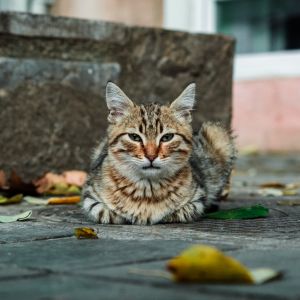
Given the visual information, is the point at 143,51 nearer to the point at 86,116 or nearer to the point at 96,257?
the point at 86,116

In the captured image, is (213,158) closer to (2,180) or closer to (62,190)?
(62,190)

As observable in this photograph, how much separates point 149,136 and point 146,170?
0.58 ft

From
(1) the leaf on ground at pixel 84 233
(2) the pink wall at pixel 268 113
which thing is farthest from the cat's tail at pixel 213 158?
(2) the pink wall at pixel 268 113

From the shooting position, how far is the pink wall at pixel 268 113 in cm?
991

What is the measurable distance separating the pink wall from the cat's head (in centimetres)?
536

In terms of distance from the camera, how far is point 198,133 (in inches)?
222

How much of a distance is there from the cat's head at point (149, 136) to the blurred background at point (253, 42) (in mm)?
5249

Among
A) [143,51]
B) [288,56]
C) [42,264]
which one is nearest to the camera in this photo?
[42,264]

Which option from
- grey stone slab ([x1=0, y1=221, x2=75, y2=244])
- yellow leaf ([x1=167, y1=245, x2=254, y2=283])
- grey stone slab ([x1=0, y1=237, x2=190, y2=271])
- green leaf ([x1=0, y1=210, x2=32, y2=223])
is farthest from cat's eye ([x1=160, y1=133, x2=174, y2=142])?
yellow leaf ([x1=167, y1=245, x2=254, y2=283])

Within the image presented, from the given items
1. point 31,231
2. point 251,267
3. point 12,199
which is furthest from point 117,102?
point 251,267

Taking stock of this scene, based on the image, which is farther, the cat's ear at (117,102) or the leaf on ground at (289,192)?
the leaf on ground at (289,192)

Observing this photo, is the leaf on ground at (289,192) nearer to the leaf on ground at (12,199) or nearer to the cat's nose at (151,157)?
the leaf on ground at (12,199)

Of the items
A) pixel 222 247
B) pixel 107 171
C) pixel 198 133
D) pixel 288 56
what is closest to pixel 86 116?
pixel 198 133

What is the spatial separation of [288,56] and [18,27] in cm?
455
